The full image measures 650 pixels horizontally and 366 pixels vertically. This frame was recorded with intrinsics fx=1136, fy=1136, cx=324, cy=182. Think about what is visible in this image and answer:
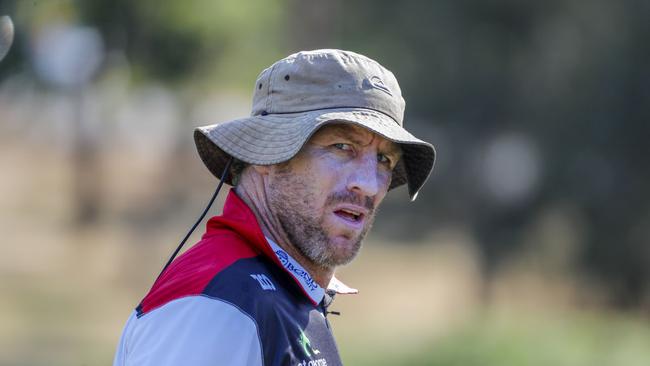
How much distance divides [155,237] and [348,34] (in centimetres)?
635

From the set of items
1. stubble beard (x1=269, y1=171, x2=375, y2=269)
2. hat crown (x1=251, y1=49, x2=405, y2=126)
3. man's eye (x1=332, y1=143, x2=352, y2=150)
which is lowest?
stubble beard (x1=269, y1=171, x2=375, y2=269)

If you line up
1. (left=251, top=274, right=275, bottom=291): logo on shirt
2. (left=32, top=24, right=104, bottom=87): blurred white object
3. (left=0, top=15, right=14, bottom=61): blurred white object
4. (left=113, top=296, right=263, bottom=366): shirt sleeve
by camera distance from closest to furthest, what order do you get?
1. (left=113, top=296, right=263, bottom=366): shirt sleeve
2. (left=251, top=274, right=275, bottom=291): logo on shirt
3. (left=0, top=15, right=14, bottom=61): blurred white object
4. (left=32, top=24, right=104, bottom=87): blurred white object

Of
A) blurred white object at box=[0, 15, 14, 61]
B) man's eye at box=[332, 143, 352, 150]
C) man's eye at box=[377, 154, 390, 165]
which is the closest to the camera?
man's eye at box=[332, 143, 352, 150]

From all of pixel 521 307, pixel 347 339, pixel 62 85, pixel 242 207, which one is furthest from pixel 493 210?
pixel 242 207

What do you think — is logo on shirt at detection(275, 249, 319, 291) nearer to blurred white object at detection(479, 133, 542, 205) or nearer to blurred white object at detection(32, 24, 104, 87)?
blurred white object at detection(32, 24, 104, 87)

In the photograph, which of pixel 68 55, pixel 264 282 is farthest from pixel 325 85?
pixel 68 55

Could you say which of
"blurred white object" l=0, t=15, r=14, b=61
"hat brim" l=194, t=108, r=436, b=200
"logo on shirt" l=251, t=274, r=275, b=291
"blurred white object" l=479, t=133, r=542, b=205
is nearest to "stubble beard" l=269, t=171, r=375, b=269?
"hat brim" l=194, t=108, r=436, b=200

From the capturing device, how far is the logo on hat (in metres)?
3.22

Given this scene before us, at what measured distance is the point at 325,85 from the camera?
3168mm

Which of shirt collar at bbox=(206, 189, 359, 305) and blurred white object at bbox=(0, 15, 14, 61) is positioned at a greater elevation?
blurred white object at bbox=(0, 15, 14, 61)

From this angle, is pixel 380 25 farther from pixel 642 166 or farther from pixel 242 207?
pixel 242 207

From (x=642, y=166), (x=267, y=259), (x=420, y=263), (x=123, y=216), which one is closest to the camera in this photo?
(x=267, y=259)

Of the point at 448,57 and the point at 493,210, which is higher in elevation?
the point at 448,57

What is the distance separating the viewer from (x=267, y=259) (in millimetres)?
2973
